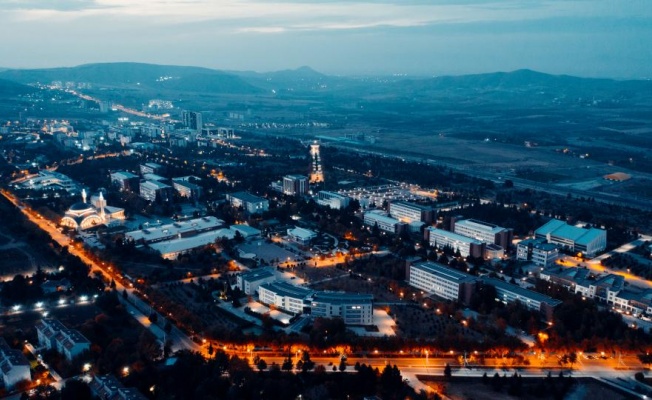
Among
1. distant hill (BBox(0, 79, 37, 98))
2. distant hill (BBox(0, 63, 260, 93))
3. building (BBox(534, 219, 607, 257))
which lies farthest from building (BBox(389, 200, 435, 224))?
distant hill (BBox(0, 63, 260, 93))

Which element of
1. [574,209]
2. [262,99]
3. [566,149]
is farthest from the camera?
[262,99]

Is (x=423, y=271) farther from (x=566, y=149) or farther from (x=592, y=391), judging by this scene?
(x=566, y=149)

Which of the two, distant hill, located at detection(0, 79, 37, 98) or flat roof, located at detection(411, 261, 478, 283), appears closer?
flat roof, located at detection(411, 261, 478, 283)

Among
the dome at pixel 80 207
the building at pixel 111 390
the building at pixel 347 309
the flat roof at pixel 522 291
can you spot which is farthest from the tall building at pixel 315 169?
the building at pixel 111 390

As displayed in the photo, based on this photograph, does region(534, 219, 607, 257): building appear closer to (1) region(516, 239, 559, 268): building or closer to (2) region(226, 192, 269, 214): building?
(1) region(516, 239, 559, 268): building

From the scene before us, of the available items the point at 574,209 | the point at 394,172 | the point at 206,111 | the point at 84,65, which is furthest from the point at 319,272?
the point at 84,65

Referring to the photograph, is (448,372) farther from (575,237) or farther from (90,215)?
(90,215)
